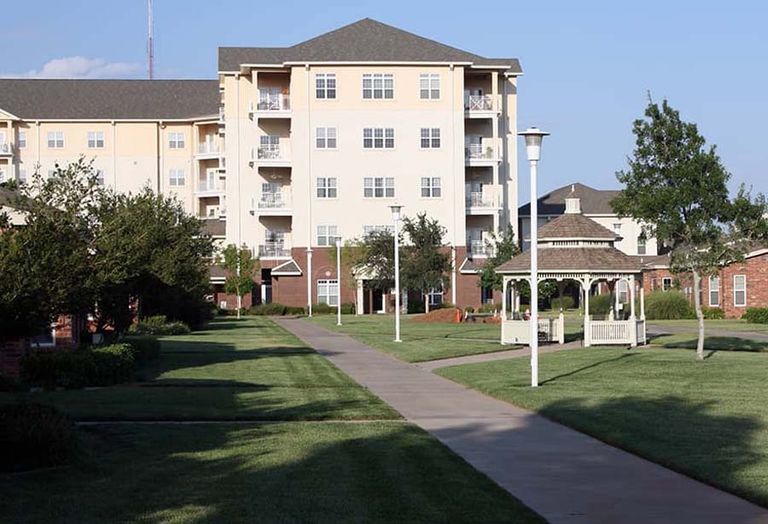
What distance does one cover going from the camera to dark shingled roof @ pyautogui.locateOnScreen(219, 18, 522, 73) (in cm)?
8669

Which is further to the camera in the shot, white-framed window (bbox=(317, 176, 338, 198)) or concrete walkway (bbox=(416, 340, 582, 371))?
white-framed window (bbox=(317, 176, 338, 198))

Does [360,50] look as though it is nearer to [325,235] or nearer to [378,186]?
[378,186]

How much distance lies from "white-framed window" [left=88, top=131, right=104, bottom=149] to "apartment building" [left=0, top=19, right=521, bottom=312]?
14697 millimetres

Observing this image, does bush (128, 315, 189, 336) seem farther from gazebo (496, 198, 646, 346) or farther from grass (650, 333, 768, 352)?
grass (650, 333, 768, 352)

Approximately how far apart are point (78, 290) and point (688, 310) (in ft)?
188

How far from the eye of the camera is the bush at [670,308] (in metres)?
73.4

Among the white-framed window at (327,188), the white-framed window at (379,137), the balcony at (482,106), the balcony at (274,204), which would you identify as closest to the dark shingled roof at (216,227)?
the balcony at (274,204)

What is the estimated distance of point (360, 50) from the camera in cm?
8725

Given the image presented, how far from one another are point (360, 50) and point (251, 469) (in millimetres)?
75313

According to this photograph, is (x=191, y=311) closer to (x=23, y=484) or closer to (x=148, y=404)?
(x=148, y=404)

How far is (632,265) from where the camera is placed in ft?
136

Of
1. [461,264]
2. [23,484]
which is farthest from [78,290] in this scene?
[461,264]

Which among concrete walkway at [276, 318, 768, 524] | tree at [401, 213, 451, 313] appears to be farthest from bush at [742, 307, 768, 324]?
concrete walkway at [276, 318, 768, 524]

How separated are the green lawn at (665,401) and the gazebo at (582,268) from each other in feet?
A: 13.1
